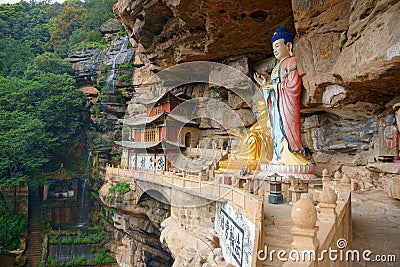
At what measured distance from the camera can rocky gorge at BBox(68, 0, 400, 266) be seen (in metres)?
6.88

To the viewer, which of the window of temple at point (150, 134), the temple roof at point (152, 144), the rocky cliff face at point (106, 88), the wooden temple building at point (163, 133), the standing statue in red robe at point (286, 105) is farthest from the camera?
the rocky cliff face at point (106, 88)

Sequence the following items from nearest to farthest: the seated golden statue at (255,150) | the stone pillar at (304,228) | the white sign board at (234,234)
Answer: the stone pillar at (304,228) → the white sign board at (234,234) → the seated golden statue at (255,150)

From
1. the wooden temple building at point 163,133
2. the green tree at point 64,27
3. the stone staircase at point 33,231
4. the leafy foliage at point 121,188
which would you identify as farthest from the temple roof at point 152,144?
the green tree at point 64,27

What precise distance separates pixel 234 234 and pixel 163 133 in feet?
39.5

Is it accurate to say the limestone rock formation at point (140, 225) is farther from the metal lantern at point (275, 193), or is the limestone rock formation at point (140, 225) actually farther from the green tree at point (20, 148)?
the metal lantern at point (275, 193)

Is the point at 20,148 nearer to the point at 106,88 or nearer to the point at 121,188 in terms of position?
the point at 106,88

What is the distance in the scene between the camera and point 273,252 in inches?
211

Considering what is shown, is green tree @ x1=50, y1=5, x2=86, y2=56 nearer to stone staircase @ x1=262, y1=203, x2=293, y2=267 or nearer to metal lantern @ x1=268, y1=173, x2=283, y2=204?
metal lantern @ x1=268, y1=173, x2=283, y2=204

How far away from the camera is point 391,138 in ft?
29.5

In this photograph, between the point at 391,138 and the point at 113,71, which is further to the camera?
the point at 113,71

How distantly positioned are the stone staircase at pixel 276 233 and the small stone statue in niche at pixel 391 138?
4.89 meters

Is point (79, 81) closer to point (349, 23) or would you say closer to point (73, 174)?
point (73, 174)

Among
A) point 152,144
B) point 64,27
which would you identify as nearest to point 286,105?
point 152,144

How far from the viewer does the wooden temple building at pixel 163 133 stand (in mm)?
17641
